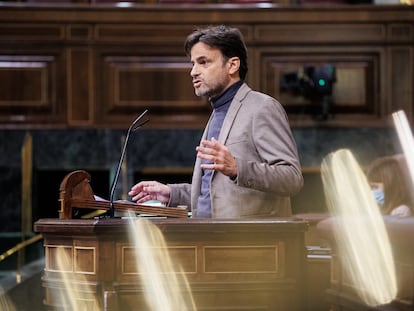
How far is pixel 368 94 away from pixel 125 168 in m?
1.70

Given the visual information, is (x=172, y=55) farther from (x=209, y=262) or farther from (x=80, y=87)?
(x=209, y=262)

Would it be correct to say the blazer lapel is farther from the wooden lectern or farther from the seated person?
A: the seated person

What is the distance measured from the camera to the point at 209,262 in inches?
88.7

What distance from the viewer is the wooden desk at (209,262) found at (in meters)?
2.22

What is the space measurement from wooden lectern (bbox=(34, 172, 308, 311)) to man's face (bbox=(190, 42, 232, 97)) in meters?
0.64

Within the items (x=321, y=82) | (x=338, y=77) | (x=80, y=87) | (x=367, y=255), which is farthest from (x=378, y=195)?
(x=367, y=255)

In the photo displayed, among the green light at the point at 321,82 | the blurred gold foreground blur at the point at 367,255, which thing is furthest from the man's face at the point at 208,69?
the green light at the point at 321,82

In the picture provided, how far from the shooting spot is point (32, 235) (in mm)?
5484

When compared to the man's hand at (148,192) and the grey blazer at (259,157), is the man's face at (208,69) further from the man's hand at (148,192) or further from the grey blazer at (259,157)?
the man's hand at (148,192)

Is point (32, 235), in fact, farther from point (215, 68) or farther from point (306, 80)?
point (215, 68)

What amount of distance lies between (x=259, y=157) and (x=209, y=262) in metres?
0.51

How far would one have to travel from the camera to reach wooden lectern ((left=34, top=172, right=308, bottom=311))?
2.22 metres

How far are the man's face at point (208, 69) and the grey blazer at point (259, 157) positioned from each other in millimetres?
98

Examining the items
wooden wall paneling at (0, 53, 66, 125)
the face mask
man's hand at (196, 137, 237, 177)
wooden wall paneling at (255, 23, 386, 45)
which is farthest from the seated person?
wooden wall paneling at (0, 53, 66, 125)
